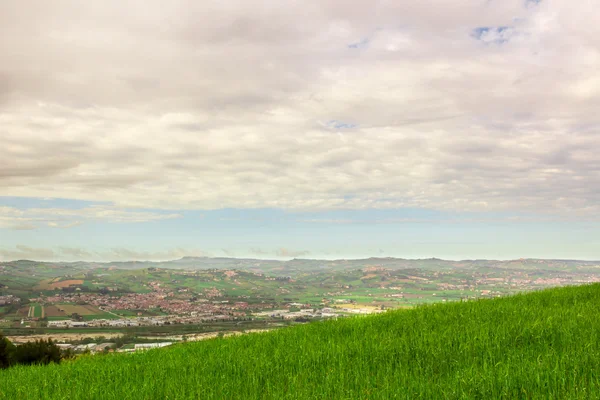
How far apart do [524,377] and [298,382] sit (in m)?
4.43

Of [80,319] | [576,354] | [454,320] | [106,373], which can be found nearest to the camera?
[576,354]

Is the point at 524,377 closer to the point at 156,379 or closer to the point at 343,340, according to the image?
the point at 343,340

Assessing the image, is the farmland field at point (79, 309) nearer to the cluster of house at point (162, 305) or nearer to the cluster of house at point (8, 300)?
the cluster of house at point (162, 305)

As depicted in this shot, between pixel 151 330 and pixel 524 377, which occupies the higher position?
pixel 524 377

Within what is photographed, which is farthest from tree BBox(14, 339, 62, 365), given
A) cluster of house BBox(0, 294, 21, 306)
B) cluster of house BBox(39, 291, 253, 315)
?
cluster of house BBox(0, 294, 21, 306)

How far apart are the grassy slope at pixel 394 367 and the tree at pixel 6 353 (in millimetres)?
10985

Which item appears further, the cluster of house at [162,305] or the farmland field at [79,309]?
the cluster of house at [162,305]

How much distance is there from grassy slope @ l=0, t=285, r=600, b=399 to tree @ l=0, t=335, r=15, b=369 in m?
11.0

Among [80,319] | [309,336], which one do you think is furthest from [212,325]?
[309,336]

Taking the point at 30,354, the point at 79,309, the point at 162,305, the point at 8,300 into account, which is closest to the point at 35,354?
the point at 30,354

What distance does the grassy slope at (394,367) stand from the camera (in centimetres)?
742

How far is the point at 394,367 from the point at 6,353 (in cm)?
2566

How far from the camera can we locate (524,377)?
24.1 feet

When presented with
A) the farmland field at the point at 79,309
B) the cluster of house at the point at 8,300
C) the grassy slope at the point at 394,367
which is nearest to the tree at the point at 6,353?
the grassy slope at the point at 394,367
